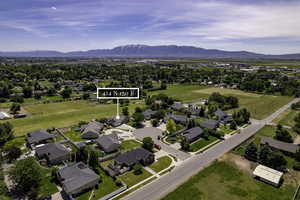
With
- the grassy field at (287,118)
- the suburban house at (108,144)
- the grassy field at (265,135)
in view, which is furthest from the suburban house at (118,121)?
the grassy field at (287,118)

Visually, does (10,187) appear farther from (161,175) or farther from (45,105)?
(45,105)

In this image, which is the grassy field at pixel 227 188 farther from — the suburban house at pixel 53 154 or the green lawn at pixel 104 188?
the suburban house at pixel 53 154

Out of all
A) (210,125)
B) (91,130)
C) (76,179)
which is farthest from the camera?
(210,125)

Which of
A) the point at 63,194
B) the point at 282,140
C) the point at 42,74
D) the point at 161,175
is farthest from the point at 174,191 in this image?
the point at 42,74

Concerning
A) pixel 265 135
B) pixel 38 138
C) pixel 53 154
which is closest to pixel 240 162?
pixel 265 135

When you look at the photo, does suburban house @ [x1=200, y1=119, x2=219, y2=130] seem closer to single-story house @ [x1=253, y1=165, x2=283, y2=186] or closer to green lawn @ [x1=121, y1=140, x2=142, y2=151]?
single-story house @ [x1=253, y1=165, x2=283, y2=186]

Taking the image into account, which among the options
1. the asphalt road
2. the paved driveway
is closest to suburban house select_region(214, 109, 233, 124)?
the asphalt road

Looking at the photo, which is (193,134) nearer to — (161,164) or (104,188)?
(161,164)
